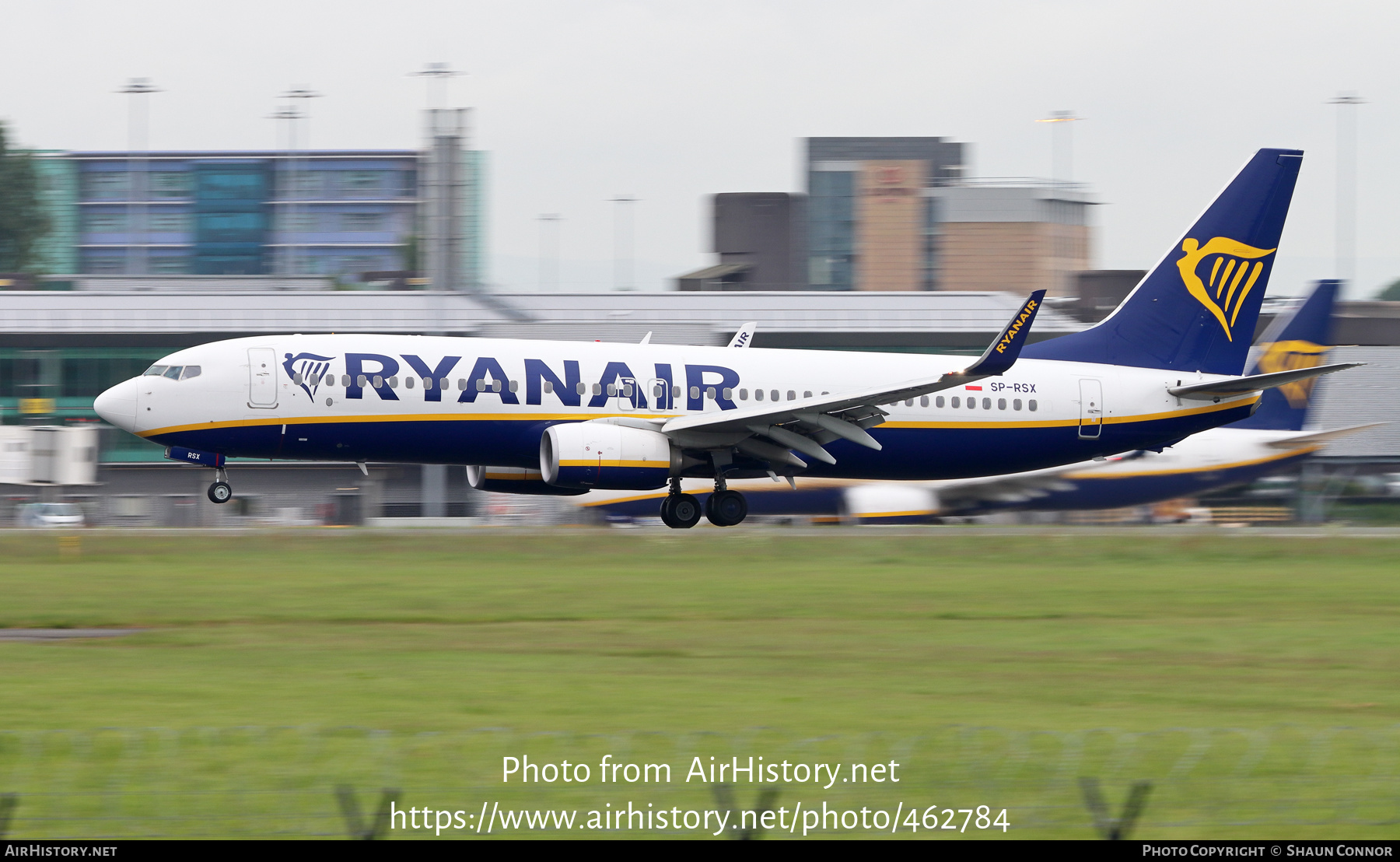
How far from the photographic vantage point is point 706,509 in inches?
1316

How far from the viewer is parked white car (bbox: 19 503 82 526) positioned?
160ft

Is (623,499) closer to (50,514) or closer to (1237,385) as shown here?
(1237,385)

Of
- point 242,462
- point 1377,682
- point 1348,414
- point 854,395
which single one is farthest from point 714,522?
point 1348,414

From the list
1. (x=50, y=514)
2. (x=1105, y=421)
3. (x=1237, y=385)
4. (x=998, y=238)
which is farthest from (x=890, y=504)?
(x=998, y=238)

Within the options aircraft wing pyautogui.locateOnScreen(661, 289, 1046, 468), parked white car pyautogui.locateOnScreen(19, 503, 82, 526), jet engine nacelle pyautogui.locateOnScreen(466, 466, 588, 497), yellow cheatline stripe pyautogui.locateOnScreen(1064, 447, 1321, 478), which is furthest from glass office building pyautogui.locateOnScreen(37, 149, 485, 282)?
aircraft wing pyautogui.locateOnScreen(661, 289, 1046, 468)

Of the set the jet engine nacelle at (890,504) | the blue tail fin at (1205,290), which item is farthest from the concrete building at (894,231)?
the blue tail fin at (1205,290)

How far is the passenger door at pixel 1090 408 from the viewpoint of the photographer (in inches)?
1387

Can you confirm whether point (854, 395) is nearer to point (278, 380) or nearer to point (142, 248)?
point (278, 380)

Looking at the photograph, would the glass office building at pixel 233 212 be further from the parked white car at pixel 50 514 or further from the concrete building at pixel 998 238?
the parked white car at pixel 50 514

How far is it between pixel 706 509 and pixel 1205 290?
1351cm

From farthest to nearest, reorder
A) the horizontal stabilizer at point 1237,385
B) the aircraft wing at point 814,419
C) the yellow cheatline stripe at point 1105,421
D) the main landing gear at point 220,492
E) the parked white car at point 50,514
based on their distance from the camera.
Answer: the parked white car at point 50,514, the yellow cheatline stripe at point 1105,421, the horizontal stabilizer at point 1237,385, the main landing gear at point 220,492, the aircraft wing at point 814,419

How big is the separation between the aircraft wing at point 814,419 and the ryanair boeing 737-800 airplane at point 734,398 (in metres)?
0.06

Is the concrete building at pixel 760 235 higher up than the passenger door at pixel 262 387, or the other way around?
the concrete building at pixel 760 235

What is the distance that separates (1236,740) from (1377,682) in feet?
19.4
